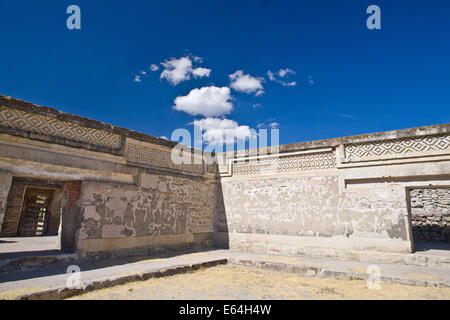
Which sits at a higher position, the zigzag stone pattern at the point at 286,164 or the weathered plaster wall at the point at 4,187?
the zigzag stone pattern at the point at 286,164

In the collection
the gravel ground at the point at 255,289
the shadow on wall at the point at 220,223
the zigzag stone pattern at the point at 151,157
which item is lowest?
the gravel ground at the point at 255,289

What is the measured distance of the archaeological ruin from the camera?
205 inches

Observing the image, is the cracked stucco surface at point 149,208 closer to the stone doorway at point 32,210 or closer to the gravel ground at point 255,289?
the gravel ground at point 255,289

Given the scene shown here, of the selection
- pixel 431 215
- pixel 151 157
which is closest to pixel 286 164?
pixel 151 157

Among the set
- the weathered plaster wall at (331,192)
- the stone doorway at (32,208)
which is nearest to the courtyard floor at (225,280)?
the weathered plaster wall at (331,192)

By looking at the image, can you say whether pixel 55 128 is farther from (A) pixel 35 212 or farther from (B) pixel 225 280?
(A) pixel 35 212

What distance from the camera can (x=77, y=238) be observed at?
5.28m

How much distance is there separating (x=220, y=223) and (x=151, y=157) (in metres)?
2.97

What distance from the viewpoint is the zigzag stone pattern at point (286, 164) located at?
6.89 m

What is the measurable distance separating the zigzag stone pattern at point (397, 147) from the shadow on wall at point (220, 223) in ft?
12.3

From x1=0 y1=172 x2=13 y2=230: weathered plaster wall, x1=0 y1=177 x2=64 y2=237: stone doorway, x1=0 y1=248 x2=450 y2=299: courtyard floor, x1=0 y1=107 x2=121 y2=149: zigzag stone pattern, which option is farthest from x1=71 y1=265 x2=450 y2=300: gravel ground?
x1=0 y1=177 x2=64 y2=237: stone doorway

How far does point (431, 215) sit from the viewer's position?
9945 millimetres
